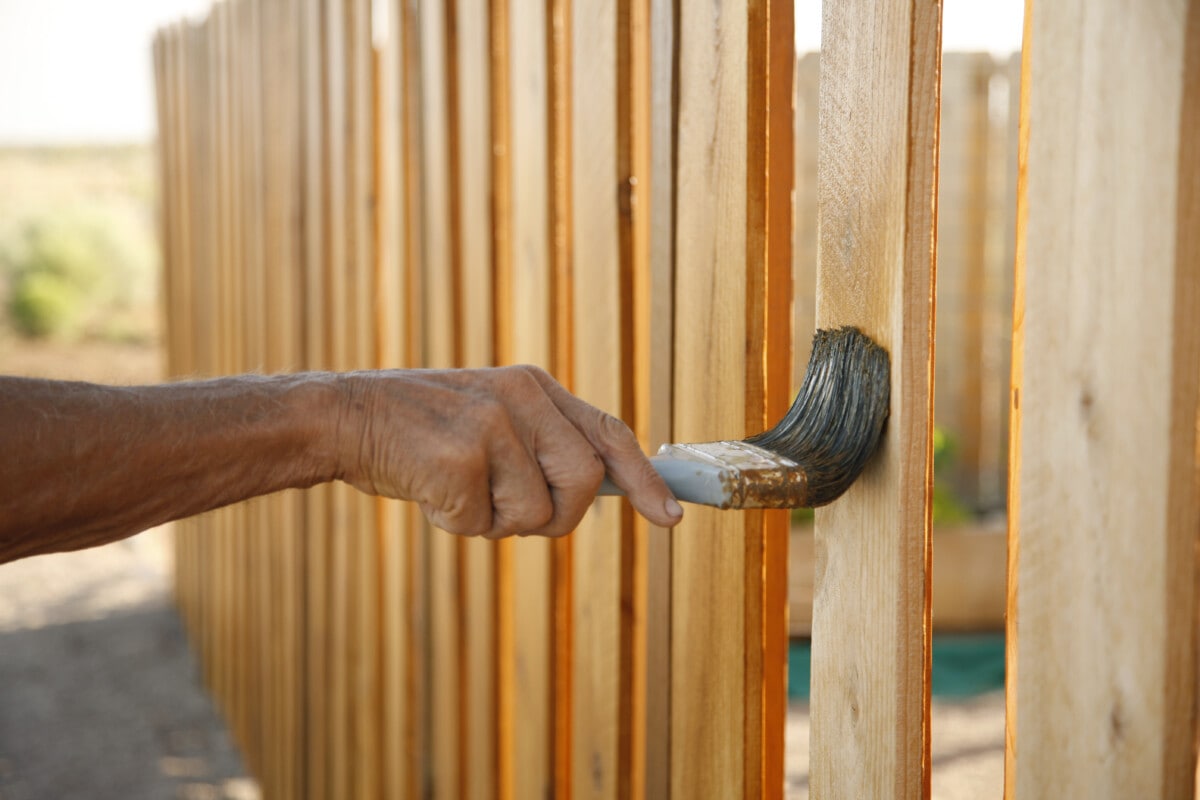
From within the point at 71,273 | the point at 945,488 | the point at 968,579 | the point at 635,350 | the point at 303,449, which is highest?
the point at 71,273

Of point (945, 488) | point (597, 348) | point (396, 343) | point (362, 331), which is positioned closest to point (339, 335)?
point (362, 331)

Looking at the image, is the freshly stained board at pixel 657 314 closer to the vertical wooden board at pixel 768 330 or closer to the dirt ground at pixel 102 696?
the vertical wooden board at pixel 768 330

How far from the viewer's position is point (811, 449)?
41.9 inches

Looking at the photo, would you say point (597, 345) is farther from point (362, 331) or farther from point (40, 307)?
point (40, 307)

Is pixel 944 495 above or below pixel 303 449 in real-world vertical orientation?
below

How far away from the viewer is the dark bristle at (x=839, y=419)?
1053 millimetres

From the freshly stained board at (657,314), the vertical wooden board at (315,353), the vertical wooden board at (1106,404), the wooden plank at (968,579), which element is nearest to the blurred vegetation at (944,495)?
the wooden plank at (968,579)

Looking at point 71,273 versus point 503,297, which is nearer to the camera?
point 503,297

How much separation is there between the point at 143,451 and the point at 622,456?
0.55 m

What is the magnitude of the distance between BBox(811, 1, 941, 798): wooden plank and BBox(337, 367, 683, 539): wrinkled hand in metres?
0.26

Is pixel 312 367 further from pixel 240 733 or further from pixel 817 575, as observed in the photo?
pixel 817 575

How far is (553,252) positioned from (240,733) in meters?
3.27

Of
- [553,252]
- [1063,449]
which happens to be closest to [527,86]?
[553,252]

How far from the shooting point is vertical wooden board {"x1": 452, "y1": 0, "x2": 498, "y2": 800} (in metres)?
2.03
